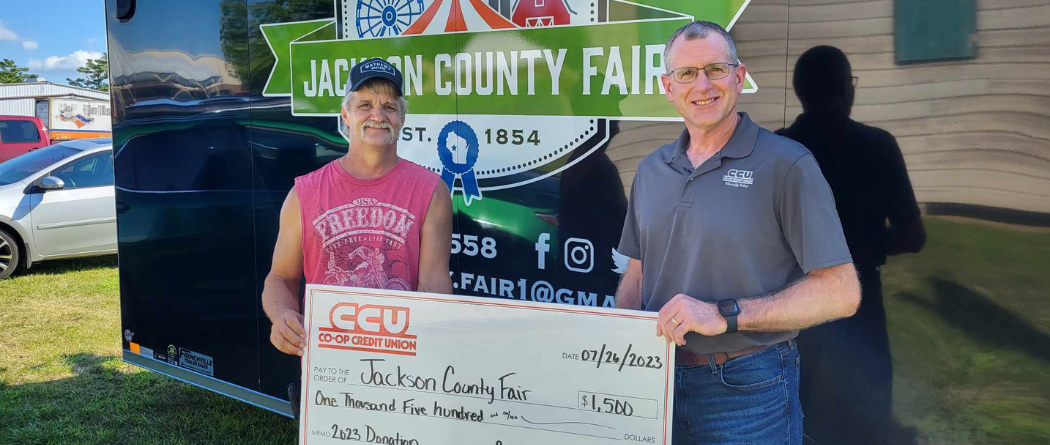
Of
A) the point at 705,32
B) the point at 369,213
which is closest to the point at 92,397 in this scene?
the point at 369,213

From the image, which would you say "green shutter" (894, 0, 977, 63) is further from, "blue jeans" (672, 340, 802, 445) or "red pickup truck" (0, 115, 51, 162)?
"red pickup truck" (0, 115, 51, 162)

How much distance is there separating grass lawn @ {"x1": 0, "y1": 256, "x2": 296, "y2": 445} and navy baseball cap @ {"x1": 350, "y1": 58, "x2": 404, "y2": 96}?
100 inches

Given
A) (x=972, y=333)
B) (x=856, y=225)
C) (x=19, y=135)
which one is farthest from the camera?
(x=19, y=135)

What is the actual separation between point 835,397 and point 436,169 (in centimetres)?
143

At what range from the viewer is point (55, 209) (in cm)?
778

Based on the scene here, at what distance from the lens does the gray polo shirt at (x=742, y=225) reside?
65.9 inches

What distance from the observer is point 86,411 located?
14.5 feet

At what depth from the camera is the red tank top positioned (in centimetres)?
214

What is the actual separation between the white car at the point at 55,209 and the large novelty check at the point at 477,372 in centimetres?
682

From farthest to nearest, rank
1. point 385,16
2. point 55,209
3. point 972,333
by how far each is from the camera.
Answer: point 55,209 → point 385,16 → point 972,333

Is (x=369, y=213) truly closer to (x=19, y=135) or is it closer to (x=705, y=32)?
(x=705, y=32)

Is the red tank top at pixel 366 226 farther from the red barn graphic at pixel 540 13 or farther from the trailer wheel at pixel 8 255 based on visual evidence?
the trailer wheel at pixel 8 255

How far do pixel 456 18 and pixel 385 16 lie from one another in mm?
318

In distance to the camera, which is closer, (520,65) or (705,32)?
(705,32)
